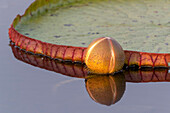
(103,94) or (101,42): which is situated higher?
(101,42)

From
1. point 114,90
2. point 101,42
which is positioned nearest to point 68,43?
point 101,42

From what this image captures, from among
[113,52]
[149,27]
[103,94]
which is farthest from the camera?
[149,27]

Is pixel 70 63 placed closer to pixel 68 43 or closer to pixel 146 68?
pixel 68 43

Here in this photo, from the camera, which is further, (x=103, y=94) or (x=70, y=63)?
(x=70, y=63)

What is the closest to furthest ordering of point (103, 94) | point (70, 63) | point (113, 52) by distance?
point (103, 94), point (113, 52), point (70, 63)

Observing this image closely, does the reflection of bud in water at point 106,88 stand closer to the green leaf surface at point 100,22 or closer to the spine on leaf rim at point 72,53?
the spine on leaf rim at point 72,53

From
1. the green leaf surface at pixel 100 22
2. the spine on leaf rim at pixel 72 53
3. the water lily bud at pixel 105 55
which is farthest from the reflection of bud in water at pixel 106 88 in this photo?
the green leaf surface at pixel 100 22

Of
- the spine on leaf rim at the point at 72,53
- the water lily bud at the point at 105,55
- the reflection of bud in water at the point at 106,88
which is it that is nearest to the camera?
the reflection of bud in water at the point at 106,88
